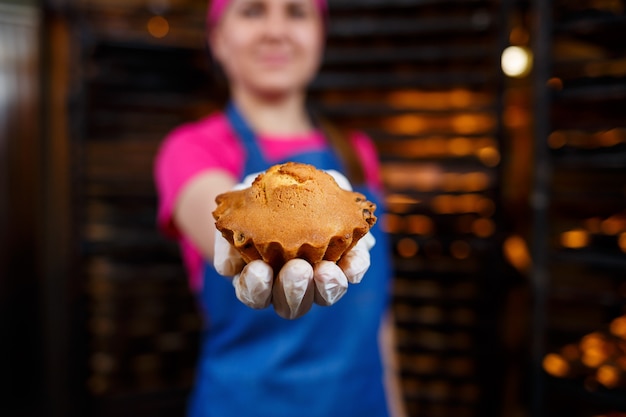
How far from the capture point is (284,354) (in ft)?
4.42

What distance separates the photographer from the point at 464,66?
2127mm

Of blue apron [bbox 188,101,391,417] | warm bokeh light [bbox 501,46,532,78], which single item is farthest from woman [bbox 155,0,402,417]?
warm bokeh light [bbox 501,46,532,78]

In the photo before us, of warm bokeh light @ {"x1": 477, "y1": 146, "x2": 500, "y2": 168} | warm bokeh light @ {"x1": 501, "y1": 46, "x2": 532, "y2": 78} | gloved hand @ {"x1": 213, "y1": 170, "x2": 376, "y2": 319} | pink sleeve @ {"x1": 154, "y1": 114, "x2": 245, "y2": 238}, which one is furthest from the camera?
warm bokeh light @ {"x1": 501, "y1": 46, "x2": 532, "y2": 78}

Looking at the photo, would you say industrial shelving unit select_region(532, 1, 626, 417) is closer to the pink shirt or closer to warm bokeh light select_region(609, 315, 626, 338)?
warm bokeh light select_region(609, 315, 626, 338)

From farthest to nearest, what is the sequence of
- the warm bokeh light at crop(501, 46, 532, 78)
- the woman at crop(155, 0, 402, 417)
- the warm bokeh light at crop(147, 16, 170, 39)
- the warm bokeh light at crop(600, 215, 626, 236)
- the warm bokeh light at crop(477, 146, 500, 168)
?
the warm bokeh light at crop(501, 46, 532, 78) < the warm bokeh light at crop(147, 16, 170, 39) < the warm bokeh light at crop(477, 146, 500, 168) < the warm bokeh light at crop(600, 215, 626, 236) < the woman at crop(155, 0, 402, 417)

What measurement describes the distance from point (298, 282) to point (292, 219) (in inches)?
3.7

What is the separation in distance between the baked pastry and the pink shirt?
515 millimetres

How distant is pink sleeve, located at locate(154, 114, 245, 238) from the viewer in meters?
1.24

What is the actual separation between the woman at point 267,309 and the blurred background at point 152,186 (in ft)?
2.29

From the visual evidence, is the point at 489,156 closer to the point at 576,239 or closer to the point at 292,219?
the point at 576,239

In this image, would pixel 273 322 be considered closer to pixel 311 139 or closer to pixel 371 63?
pixel 311 139

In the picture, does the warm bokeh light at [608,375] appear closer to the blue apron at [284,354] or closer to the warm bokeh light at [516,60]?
the blue apron at [284,354]

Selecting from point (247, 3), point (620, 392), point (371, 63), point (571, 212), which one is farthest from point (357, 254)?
point (371, 63)

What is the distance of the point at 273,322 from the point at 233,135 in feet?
1.82
